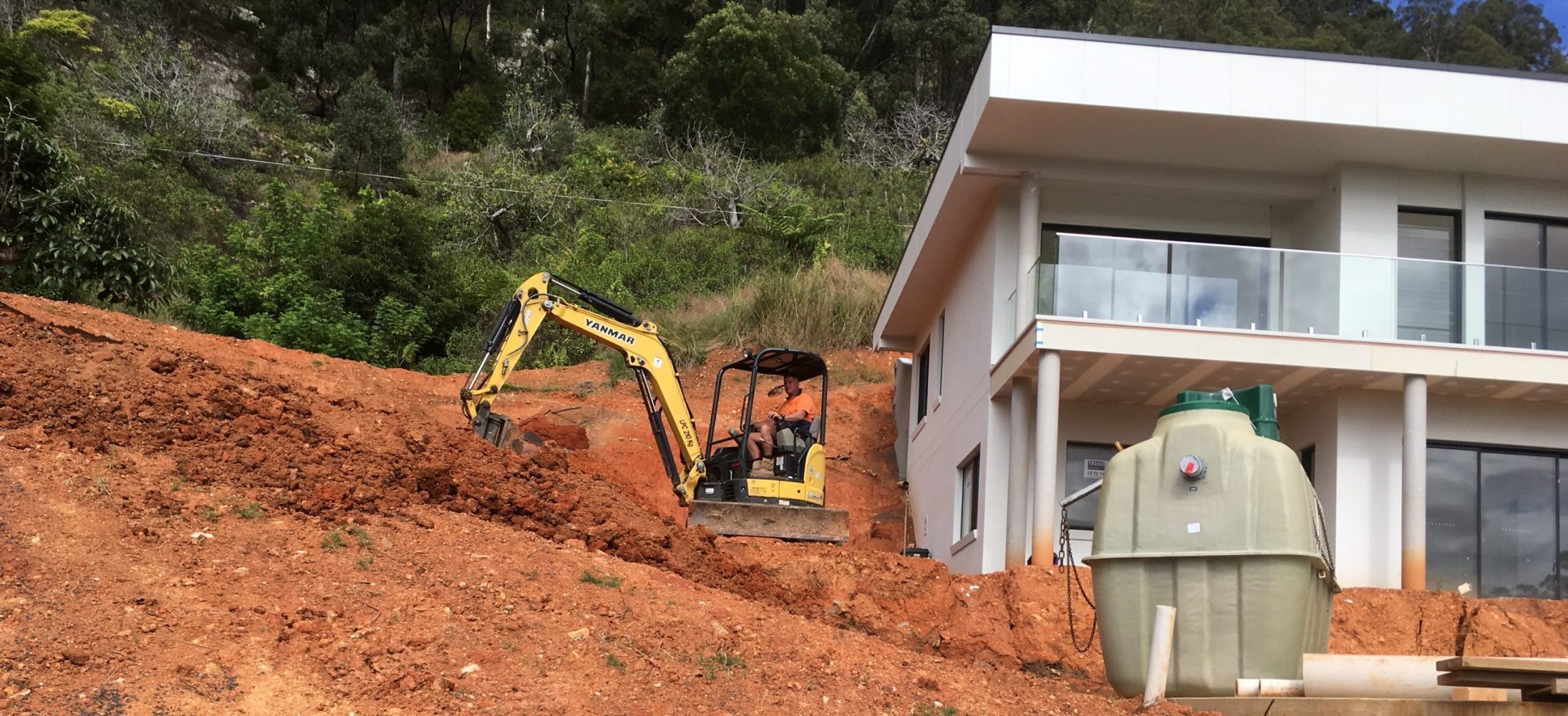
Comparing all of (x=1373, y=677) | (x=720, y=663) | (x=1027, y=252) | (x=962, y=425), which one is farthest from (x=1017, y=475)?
(x=1373, y=677)

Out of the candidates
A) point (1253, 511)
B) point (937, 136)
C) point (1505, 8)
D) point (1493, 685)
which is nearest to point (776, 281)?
point (937, 136)

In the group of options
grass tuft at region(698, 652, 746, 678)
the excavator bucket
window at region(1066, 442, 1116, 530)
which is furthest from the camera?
window at region(1066, 442, 1116, 530)

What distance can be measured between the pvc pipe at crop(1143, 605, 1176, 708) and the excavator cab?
785 centimetres

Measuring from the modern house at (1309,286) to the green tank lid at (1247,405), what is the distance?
589 cm

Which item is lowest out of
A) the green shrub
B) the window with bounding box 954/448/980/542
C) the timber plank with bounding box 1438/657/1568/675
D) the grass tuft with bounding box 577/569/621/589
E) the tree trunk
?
Result: the timber plank with bounding box 1438/657/1568/675

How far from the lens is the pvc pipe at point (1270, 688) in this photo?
779cm

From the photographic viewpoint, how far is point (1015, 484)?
1641 cm

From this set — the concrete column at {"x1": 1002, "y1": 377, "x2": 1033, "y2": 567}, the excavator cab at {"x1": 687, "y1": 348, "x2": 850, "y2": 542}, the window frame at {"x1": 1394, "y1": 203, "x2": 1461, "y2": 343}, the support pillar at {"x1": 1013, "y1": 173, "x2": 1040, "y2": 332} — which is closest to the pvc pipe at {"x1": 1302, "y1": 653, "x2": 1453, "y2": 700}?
the concrete column at {"x1": 1002, "y1": 377, "x2": 1033, "y2": 567}

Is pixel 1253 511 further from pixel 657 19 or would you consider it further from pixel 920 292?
pixel 657 19

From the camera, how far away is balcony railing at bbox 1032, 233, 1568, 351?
15.9 m

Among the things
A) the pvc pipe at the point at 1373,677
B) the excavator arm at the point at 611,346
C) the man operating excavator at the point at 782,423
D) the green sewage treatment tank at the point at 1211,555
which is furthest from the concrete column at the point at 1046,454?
the pvc pipe at the point at 1373,677

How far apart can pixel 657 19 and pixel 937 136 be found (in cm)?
1189

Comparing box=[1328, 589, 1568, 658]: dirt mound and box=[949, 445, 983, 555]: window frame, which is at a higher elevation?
box=[949, 445, 983, 555]: window frame

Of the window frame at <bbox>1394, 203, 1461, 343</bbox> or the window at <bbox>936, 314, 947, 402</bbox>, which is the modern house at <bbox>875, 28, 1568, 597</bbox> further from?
the window at <bbox>936, 314, 947, 402</bbox>
